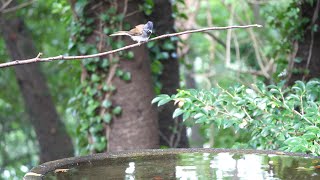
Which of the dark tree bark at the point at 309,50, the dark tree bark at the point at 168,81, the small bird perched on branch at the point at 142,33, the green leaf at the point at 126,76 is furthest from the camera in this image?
the dark tree bark at the point at 168,81

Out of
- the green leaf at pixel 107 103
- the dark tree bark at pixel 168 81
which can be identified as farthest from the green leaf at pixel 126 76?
the dark tree bark at pixel 168 81

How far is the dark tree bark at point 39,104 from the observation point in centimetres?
769

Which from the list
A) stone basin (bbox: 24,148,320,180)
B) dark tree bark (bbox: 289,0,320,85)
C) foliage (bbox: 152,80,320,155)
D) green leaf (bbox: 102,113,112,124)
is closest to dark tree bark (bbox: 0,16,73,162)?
green leaf (bbox: 102,113,112,124)

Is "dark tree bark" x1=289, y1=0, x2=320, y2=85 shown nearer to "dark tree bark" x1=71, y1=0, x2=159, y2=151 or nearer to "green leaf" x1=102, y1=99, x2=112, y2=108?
"dark tree bark" x1=71, y1=0, x2=159, y2=151

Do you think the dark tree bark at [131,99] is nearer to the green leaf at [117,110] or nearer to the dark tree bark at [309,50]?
the green leaf at [117,110]

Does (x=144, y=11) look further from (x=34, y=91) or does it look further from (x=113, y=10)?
(x=34, y=91)

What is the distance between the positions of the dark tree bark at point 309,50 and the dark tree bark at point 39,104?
3565 millimetres

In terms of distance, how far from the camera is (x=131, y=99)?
484 cm

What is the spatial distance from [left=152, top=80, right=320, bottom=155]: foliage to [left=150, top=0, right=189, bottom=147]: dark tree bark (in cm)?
180

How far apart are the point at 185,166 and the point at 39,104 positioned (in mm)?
5077

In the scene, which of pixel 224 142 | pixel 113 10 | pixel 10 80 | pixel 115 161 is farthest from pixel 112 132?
pixel 10 80

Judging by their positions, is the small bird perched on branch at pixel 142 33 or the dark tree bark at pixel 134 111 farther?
the dark tree bark at pixel 134 111

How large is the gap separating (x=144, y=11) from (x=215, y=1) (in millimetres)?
6897

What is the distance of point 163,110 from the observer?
220 inches
